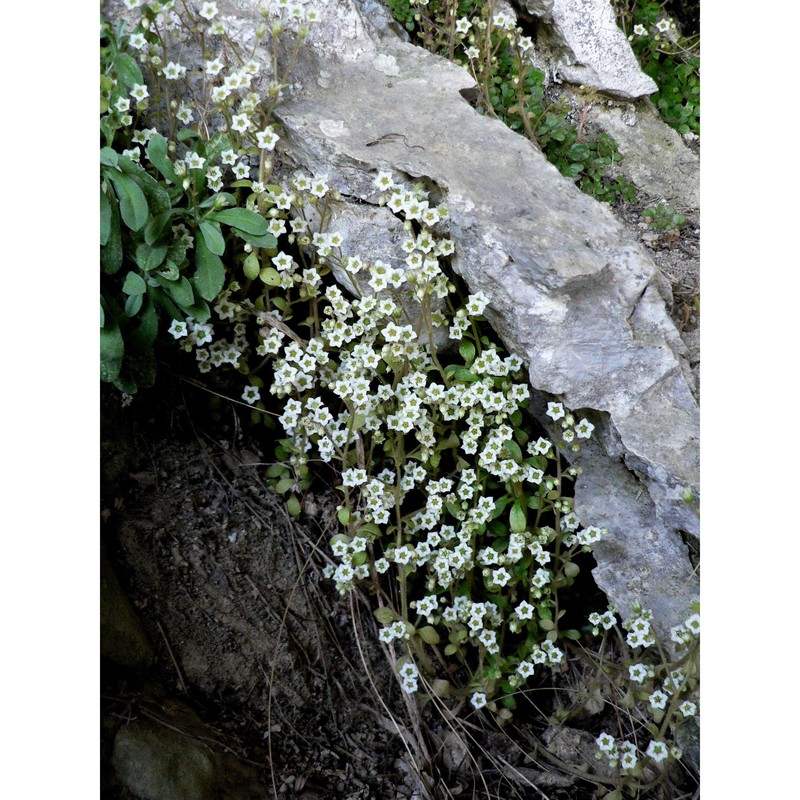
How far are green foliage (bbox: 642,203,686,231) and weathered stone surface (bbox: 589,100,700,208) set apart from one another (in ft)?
0.25

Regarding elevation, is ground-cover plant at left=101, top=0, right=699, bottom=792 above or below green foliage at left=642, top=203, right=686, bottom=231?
below

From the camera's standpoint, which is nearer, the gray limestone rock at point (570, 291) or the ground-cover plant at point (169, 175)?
the ground-cover plant at point (169, 175)

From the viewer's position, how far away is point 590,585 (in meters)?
2.75

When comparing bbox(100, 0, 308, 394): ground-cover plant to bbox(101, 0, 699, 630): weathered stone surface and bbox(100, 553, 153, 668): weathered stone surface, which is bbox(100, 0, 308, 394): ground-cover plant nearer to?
bbox(101, 0, 699, 630): weathered stone surface

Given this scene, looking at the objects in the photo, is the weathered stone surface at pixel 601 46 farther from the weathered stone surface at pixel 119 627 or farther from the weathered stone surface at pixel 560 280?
the weathered stone surface at pixel 119 627

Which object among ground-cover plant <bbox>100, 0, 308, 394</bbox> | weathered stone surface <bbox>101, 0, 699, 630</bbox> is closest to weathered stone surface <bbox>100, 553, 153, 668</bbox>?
ground-cover plant <bbox>100, 0, 308, 394</bbox>

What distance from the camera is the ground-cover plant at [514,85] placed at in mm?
3002

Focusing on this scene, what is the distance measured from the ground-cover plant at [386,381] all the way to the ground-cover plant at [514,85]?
73cm

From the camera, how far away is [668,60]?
10.9 feet

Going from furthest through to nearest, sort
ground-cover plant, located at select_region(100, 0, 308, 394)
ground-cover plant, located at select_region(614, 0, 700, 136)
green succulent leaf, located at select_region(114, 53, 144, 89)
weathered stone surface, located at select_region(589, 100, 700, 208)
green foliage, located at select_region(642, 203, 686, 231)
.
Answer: ground-cover plant, located at select_region(614, 0, 700, 136) → weathered stone surface, located at select_region(589, 100, 700, 208) → green foliage, located at select_region(642, 203, 686, 231) → green succulent leaf, located at select_region(114, 53, 144, 89) → ground-cover plant, located at select_region(100, 0, 308, 394)

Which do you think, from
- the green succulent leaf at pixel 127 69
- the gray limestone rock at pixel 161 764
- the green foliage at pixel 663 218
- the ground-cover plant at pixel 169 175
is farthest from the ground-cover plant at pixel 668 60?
the gray limestone rock at pixel 161 764

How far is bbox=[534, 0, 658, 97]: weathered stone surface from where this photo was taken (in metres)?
3.11

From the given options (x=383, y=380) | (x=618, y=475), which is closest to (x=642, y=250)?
(x=618, y=475)

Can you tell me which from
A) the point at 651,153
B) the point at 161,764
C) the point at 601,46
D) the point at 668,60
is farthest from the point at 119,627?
the point at 668,60
